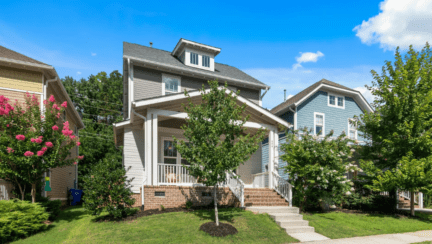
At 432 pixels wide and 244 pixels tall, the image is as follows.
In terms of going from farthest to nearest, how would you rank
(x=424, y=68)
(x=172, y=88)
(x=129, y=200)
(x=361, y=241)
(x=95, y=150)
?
(x=95, y=150)
(x=172, y=88)
(x=424, y=68)
(x=129, y=200)
(x=361, y=241)

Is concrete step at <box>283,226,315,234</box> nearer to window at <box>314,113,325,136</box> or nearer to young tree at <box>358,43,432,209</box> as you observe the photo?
young tree at <box>358,43,432,209</box>

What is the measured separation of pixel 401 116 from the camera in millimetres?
12234

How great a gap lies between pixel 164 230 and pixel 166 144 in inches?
266

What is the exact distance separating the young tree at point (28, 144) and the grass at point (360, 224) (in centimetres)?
890

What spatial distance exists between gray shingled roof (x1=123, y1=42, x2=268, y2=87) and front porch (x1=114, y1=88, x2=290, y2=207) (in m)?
3.85

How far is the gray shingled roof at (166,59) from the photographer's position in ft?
51.2

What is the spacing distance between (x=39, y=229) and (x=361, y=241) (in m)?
9.24

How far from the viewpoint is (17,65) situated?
11047mm

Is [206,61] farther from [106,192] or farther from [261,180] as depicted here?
[106,192]

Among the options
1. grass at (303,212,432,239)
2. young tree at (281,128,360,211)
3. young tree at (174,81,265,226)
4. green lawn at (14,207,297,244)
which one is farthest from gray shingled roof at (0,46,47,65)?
grass at (303,212,432,239)

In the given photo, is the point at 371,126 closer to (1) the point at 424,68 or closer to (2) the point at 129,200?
(1) the point at 424,68

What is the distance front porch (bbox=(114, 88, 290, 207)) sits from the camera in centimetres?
1080

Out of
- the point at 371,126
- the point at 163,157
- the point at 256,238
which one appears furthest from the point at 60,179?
the point at 371,126

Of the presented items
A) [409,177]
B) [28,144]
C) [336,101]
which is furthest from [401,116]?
[28,144]
